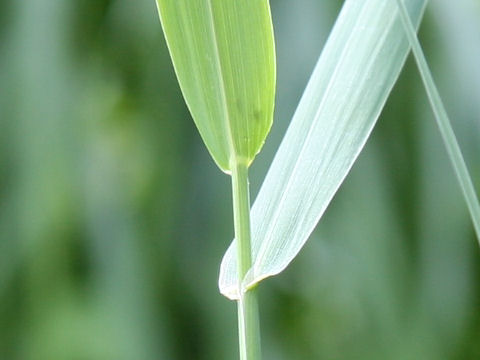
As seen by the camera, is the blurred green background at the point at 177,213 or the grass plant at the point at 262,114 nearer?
the grass plant at the point at 262,114

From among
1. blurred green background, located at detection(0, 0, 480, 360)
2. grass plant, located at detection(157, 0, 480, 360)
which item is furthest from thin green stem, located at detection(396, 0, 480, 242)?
blurred green background, located at detection(0, 0, 480, 360)

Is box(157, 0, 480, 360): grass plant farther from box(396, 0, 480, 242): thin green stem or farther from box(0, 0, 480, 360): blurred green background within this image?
box(0, 0, 480, 360): blurred green background

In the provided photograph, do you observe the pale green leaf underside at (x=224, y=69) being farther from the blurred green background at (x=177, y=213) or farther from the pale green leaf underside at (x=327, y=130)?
the blurred green background at (x=177, y=213)

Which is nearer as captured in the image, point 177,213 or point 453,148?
point 453,148

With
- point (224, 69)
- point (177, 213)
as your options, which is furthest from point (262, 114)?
point (177, 213)

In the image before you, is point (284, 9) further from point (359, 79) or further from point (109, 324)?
point (359, 79)

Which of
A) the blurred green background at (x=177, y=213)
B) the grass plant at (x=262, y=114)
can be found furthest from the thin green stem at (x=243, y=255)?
the blurred green background at (x=177, y=213)

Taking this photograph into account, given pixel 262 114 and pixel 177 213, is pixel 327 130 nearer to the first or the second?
pixel 262 114
